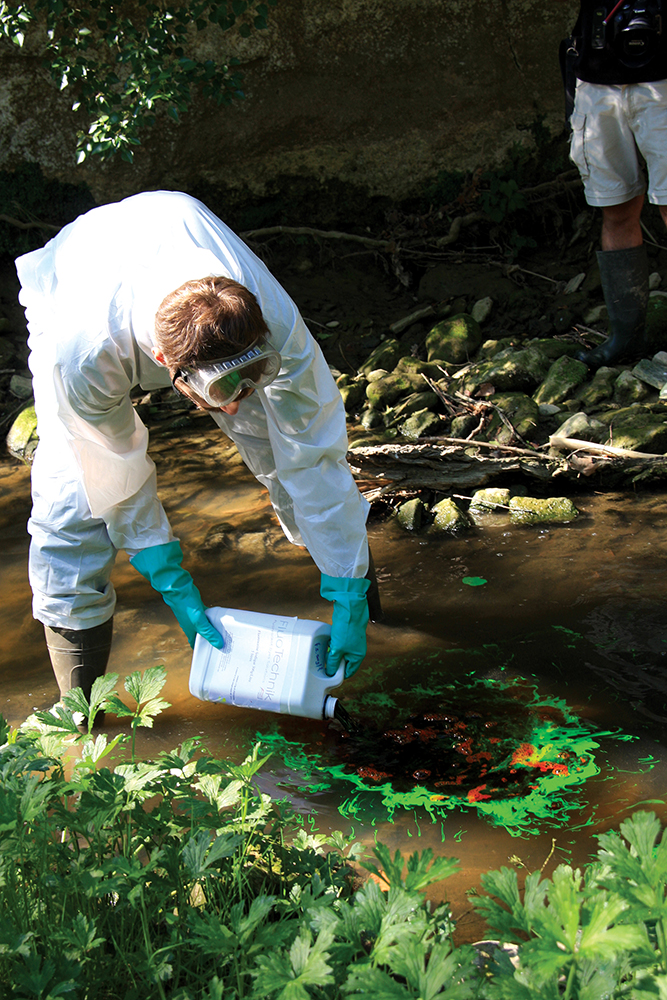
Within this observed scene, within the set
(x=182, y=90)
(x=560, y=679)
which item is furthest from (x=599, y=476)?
(x=182, y=90)

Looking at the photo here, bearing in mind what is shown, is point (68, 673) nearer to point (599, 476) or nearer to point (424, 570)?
point (424, 570)

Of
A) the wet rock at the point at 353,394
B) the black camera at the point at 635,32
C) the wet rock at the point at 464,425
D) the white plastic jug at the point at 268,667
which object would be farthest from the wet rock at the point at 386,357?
the white plastic jug at the point at 268,667

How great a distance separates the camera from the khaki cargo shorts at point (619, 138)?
12.3 ft

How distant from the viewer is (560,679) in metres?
2.57

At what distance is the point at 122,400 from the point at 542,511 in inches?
76.0

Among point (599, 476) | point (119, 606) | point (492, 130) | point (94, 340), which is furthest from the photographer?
point (492, 130)

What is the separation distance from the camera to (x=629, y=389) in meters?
4.06

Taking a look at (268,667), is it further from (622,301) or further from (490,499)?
(622,301)

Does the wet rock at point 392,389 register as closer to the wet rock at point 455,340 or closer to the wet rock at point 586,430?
the wet rock at point 455,340

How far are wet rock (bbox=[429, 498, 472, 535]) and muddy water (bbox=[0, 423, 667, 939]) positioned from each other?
0.27 ft

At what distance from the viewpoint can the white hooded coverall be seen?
198 cm

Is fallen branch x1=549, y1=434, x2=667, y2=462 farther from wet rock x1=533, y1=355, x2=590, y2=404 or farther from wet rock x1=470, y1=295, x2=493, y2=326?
wet rock x1=470, y1=295, x2=493, y2=326

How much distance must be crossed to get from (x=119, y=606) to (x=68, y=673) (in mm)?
781

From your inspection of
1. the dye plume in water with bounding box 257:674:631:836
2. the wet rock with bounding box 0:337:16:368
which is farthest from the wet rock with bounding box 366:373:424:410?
the wet rock with bounding box 0:337:16:368
